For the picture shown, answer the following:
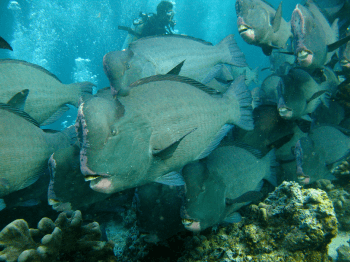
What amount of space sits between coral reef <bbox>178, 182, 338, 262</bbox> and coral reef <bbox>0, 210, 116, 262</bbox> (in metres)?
1.04

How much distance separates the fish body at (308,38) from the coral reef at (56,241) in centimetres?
375

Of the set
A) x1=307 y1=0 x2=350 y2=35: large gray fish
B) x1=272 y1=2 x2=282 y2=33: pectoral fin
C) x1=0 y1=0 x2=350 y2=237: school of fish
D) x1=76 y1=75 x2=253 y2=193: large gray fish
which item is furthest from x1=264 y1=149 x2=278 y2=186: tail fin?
x1=307 y1=0 x2=350 y2=35: large gray fish

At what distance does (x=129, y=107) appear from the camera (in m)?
1.46

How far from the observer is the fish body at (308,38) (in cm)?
279

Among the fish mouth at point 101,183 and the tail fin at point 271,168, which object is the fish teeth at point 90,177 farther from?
the tail fin at point 271,168

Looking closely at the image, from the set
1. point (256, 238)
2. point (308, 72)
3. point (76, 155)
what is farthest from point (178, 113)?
point (308, 72)

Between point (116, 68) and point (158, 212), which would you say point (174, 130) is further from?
point (158, 212)

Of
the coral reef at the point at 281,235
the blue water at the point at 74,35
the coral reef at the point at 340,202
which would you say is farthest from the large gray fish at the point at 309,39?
the blue water at the point at 74,35

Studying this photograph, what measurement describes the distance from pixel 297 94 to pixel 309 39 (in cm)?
82

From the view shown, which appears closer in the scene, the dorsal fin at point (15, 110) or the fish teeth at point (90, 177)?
the fish teeth at point (90, 177)

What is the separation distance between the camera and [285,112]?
2.93 meters

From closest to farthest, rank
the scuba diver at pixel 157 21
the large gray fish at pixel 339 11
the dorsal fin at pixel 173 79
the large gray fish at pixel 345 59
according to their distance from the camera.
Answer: the dorsal fin at pixel 173 79 < the large gray fish at pixel 345 59 < the large gray fish at pixel 339 11 < the scuba diver at pixel 157 21

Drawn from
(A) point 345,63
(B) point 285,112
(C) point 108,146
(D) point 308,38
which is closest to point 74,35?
(D) point 308,38

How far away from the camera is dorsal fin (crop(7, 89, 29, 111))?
2254mm
